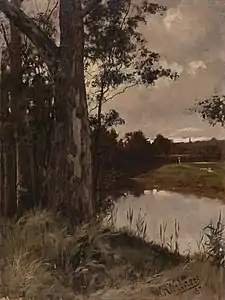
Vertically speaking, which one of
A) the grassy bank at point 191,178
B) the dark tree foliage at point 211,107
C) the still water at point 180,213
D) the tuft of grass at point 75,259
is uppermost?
the dark tree foliage at point 211,107

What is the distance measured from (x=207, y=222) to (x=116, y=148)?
0.26 meters

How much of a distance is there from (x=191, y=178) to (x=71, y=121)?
293 mm

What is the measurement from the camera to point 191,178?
52.4 inches

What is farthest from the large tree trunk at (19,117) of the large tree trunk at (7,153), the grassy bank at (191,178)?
the grassy bank at (191,178)

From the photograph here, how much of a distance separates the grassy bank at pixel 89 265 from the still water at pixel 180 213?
32mm

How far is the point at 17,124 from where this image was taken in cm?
144

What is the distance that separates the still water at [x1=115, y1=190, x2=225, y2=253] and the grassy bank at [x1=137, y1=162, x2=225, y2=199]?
0.6 inches

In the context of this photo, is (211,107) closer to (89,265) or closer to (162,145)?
(162,145)

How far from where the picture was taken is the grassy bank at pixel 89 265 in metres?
1.30

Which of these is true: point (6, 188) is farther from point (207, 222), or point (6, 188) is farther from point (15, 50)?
point (207, 222)

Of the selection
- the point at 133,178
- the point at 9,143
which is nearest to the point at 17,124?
the point at 9,143
